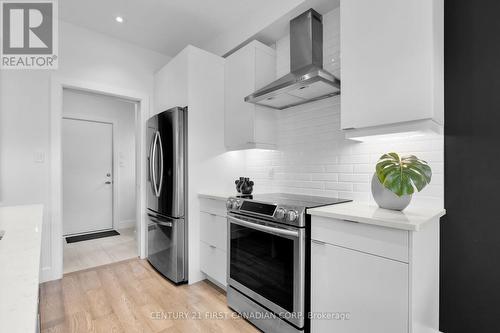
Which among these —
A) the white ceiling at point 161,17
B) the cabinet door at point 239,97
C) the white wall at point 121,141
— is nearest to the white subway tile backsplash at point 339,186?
the cabinet door at point 239,97

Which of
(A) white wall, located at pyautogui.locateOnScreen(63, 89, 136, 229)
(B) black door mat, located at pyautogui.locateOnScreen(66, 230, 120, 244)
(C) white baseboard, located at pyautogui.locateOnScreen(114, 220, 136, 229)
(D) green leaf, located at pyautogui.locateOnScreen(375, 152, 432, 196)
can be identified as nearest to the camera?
(D) green leaf, located at pyautogui.locateOnScreen(375, 152, 432, 196)

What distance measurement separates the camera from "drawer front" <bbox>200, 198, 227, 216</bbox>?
2387 mm

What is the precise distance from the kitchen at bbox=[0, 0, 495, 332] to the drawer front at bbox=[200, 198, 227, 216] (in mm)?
18

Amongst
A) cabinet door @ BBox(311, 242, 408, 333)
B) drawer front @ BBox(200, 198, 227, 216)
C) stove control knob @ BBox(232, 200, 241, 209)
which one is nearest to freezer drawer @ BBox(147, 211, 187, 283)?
drawer front @ BBox(200, 198, 227, 216)

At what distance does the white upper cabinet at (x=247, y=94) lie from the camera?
2527 millimetres

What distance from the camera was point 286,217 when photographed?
5.45 feet

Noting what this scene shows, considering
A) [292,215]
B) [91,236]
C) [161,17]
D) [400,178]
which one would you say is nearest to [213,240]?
[292,215]

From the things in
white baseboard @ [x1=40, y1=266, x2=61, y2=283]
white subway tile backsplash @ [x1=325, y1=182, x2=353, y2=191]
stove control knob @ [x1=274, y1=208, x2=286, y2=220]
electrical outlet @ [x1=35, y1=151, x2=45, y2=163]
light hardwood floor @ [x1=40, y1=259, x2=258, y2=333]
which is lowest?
light hardwood floor @ [x1=40, y1=259, x2=258, y2=333]

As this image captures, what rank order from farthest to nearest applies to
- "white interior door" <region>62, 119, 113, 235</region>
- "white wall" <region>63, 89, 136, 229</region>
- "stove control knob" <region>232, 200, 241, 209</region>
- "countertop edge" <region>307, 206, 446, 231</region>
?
"white wall" <region>63, 89, 136, 229</region> < "white interior door" <region>62, 119, 113, 235</region> < "stove control knob" <region>232, 200, 241, 209</region> < "countertop edge" <region>307, 206, 446, 231</region>

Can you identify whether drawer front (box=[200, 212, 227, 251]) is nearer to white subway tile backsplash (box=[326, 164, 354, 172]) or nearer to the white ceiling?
white subway tile backsplash (box=[326, 164, 354, 172])

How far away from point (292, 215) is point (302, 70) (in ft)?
3.73

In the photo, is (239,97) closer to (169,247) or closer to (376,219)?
(169,247)

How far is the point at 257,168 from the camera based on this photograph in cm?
297

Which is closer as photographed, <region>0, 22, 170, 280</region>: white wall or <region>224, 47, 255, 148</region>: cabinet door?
<region>0, 22, 170, 280</region>: white wall
